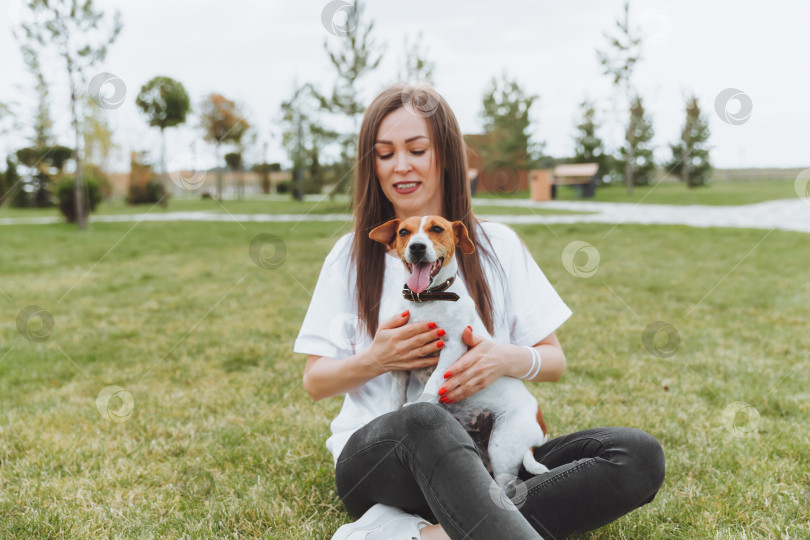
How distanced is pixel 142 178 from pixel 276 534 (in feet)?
92.9

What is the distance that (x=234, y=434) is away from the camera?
3537 mm

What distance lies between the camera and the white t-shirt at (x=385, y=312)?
2.51 metres

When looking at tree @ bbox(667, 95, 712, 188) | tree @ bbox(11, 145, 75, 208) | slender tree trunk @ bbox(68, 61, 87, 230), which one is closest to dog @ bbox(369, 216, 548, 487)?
slender tree trunk @ bbox(68, 61, 87, 230)

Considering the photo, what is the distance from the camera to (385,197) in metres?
2.66

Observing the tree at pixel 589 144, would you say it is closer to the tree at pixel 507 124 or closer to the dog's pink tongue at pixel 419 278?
the tree at pixel 507 124

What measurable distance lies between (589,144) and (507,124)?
1194 centimetres

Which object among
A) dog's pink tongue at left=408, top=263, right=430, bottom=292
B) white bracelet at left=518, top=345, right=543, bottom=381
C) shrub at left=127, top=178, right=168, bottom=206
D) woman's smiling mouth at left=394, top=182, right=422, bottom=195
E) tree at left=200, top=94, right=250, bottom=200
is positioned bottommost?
white bracelet at left=518, top=345, right=543, bottom=381

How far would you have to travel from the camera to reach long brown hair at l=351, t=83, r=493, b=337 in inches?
97.3

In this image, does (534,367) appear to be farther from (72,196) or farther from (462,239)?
(72,196)

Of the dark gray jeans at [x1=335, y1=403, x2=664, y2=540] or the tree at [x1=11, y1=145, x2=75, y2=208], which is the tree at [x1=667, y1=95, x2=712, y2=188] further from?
the dark gray jeans at [x1=335, y1=403, x2=664, y2=540]

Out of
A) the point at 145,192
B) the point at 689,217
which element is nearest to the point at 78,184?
the point at 145,192

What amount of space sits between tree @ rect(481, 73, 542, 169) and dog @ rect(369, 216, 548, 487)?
1865cm

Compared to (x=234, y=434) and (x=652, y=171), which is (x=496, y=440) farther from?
(x=652, y=171)

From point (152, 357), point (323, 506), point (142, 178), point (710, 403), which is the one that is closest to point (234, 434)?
point (323, 506)
